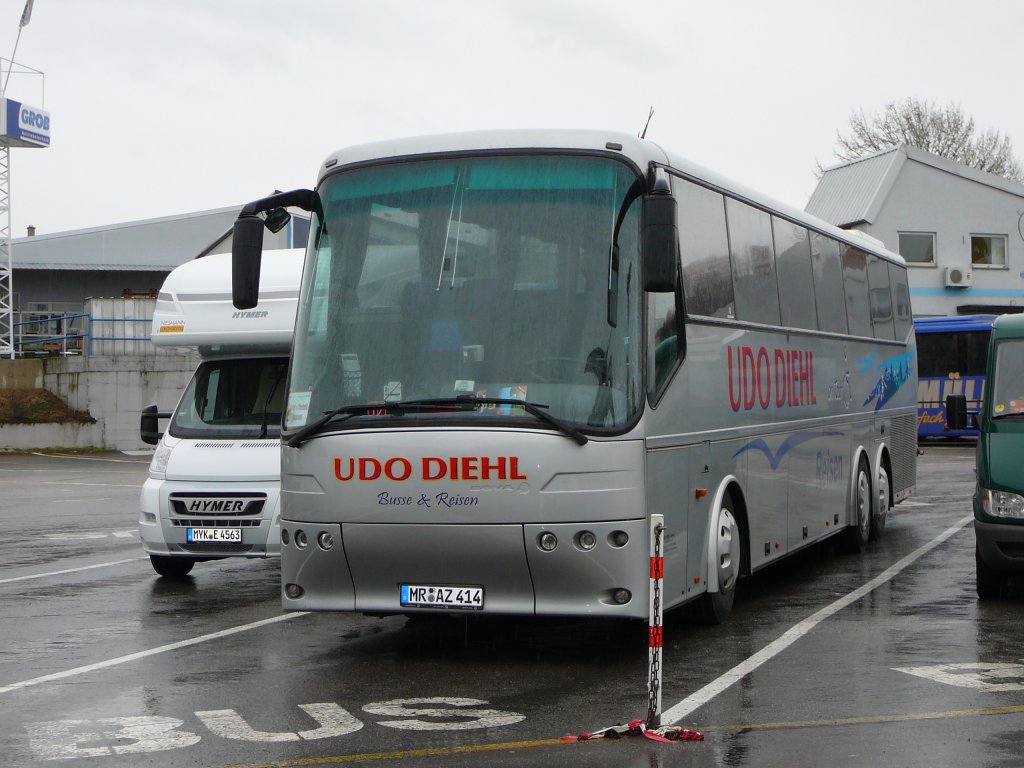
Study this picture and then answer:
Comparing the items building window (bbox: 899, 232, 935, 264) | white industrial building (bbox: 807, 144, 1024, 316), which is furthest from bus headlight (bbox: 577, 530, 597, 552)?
building window (bbox: 899, 232, 935, 264)

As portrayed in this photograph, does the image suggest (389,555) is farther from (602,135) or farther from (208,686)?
(602,135)

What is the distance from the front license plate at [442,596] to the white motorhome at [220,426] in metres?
4.32

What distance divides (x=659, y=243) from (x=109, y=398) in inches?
1421

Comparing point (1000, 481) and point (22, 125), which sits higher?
point (22, 125)

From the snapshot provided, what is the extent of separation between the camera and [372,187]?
968 centimetres

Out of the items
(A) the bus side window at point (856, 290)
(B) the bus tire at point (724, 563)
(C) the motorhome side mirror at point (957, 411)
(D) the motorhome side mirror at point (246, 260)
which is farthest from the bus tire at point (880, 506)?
(D) the motorhome side mirror at point (246, 260)

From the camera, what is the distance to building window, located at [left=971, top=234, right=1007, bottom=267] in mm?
51188

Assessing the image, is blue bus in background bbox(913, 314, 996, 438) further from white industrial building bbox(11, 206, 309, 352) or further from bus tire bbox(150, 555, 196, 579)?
white industrial building bbox(11, 206, 309, 352)

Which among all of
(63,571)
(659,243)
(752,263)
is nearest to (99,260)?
(63,571)

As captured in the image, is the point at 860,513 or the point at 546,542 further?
the point at 860,513

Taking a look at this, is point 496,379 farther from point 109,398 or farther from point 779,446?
point 109,398

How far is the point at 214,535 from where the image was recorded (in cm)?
1348

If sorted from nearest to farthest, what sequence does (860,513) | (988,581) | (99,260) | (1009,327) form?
(988,581) → (1009,327) → (860,513) → (99,260)

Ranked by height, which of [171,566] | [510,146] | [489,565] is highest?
[510,146]
